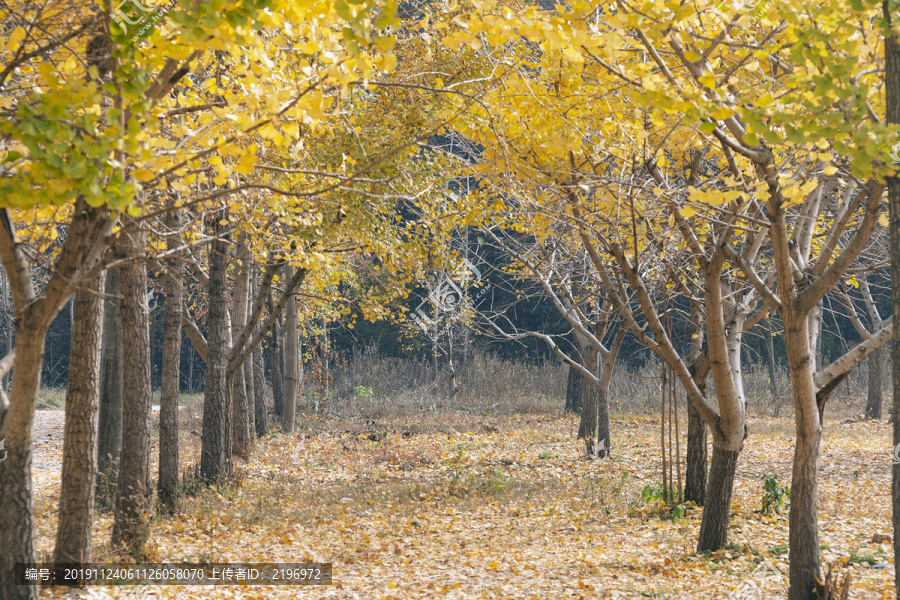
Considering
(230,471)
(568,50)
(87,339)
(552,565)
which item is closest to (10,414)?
(87,339)

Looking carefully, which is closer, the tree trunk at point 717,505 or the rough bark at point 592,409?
the tree trunk at point 717,505

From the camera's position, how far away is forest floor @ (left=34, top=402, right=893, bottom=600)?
442 centimetres

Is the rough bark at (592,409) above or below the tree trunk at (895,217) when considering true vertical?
below

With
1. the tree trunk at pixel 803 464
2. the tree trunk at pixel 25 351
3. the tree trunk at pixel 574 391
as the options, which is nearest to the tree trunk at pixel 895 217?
the tree trunk at pixel 803 464

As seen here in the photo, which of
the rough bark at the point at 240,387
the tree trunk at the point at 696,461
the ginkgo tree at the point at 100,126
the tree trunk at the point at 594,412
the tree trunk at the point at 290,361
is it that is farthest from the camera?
the tree trunk at the point at 290,361

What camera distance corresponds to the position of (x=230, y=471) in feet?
25.3

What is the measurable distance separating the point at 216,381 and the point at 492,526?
3479mm

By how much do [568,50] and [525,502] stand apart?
5.69m

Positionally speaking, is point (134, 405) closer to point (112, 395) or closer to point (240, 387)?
point (112, 395)
